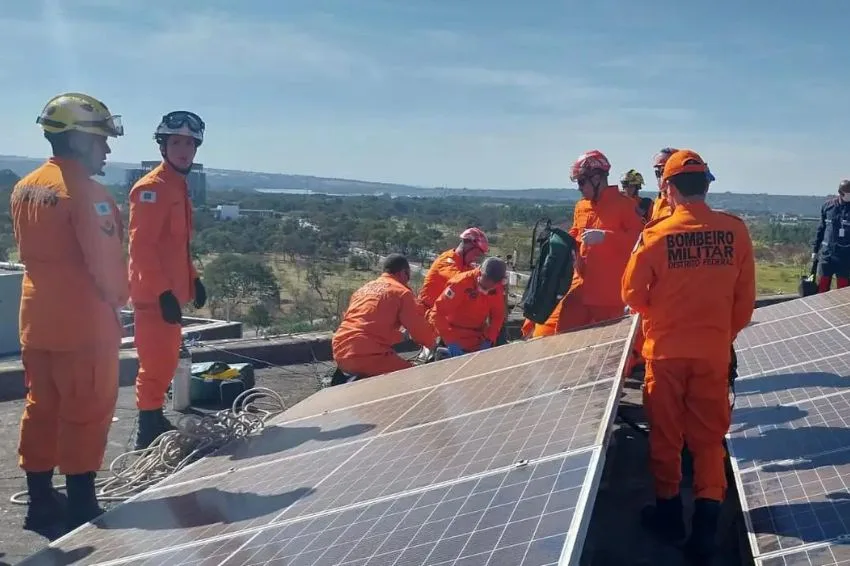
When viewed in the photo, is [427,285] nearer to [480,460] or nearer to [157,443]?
[157,443]

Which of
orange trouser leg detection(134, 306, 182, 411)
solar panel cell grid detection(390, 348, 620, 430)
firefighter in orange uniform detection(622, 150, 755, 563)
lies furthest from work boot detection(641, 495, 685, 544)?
orange trouser leg detection(134, 306, 182, 411)

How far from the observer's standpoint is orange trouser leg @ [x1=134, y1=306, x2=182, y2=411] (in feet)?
20.3

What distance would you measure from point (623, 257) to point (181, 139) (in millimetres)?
3355

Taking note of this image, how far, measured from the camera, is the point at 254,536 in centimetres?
336

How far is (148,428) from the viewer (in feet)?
20.5

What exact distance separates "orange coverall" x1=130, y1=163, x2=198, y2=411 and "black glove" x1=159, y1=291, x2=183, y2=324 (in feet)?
0.21

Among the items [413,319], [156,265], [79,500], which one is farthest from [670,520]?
[156,265]

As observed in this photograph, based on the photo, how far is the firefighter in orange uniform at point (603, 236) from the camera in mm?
6762

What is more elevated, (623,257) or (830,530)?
(623,257)

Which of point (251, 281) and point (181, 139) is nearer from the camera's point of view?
point (181, 139)

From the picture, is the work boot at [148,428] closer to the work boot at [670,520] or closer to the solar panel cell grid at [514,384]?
the solar panel cell grid at [514,384]

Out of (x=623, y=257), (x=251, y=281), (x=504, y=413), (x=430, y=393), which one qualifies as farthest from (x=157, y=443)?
(x=251, y=281)

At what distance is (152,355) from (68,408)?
145 cm

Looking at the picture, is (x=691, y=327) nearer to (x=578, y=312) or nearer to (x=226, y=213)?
(x=578, y=312)
